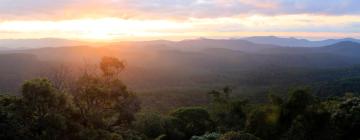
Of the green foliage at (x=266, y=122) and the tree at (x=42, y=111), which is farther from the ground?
the tree at (x=42, y=111)

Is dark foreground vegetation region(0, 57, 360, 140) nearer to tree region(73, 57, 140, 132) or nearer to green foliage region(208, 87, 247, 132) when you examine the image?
tree region(73, 57, 140, 132)

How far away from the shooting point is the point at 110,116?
1989 centimetres

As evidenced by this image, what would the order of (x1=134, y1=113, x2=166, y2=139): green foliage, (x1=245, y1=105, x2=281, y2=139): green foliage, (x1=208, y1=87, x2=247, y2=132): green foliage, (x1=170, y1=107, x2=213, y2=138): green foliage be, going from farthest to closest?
1. (x1=208, y1=87, x2=247, y2=132): green foliage
2. (x1=170, y1=107, x2=213, y2=138): green foliage
3. (x1=134, y1=113, x2=166, y2=139): green foliage
4. (x1=245, y1=105, x2=281, y2=139): green foliage

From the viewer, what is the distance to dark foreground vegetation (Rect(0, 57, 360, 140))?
15.5 metres

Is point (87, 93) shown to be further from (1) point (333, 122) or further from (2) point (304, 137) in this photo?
(1) point (333, 122)

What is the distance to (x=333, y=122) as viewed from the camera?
20.4 m

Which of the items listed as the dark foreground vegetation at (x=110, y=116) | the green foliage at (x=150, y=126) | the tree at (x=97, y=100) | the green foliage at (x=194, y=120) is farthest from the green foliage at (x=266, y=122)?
the tree at (x=97, y=100)

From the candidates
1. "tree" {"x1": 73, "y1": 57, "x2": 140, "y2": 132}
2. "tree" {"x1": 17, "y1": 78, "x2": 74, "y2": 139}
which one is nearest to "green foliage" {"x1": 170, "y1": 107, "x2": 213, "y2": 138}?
"tree" {"x1": 73, "y1": 57, "x2": 140, "y2": 132}

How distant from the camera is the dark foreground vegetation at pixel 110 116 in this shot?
1548 cm

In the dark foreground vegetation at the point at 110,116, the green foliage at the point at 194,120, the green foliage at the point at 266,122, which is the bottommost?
the green foliage at the point at 194,120

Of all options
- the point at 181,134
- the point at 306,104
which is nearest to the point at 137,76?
the point at 181,134

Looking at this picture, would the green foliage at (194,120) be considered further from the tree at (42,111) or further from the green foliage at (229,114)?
the tree at (42,111)

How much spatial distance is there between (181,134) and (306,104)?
1006 cm

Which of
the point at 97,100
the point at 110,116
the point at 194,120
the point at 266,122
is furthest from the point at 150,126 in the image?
the point at 97,100
